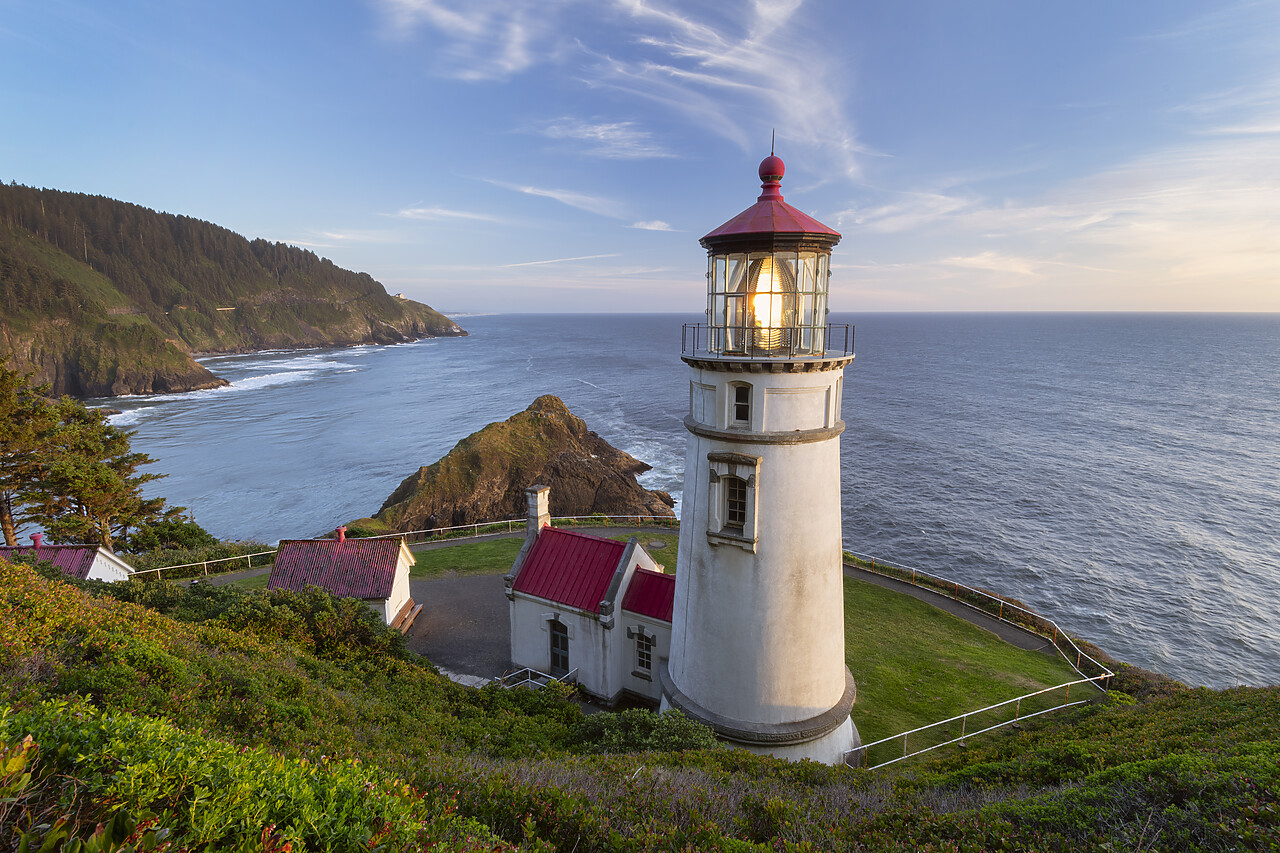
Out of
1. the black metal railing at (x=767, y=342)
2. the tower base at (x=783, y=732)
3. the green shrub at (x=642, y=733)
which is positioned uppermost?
the black metal railing at (x=767, y=342)

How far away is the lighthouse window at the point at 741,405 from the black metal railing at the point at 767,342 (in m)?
0.58

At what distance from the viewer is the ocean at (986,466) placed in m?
28.3

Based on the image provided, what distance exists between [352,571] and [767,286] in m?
14.8

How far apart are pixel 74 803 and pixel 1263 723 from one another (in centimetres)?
1334

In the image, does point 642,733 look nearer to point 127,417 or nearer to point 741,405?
point 741,405

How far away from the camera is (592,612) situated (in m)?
14.1

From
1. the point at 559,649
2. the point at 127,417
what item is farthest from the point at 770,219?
the point at 127,417

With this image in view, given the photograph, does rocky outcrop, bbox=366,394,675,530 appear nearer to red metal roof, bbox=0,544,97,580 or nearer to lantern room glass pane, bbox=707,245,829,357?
red metal roof, bbox=0,544,97,580

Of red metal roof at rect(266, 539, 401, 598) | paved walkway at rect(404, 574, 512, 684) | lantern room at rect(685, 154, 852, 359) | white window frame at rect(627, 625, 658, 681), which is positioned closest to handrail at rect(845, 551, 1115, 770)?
white window frame at rect(627, 625, 658, 681)

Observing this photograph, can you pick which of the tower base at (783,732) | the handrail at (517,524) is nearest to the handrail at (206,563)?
the handrail at (517,524)

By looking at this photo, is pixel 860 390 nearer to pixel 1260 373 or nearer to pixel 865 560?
pixel 865 560

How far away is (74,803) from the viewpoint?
3.39m

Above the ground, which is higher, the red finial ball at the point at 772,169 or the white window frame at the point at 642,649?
the red finial ball at the point at 772,169

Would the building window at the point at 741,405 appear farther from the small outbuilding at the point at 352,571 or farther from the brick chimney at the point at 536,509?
the small outbuilding at the point at 352,571
